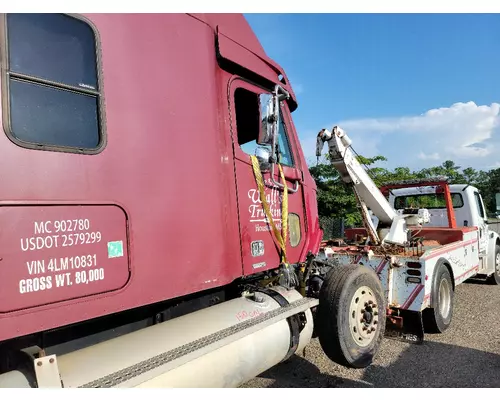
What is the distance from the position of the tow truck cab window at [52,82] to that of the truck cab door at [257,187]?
1125 mm

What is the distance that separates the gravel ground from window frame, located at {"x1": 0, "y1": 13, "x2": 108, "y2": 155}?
2.86m

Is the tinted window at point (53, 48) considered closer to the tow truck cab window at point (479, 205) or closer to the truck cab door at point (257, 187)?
the truck cab door at point (257, 187)

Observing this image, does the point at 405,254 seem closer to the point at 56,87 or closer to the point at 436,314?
the point at 436,314

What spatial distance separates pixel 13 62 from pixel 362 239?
235 inches

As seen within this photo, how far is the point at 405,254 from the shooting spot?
5668 millimetres

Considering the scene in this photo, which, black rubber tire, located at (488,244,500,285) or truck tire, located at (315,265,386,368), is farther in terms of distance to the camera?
black rubber tire, located at (488,244,500,285)

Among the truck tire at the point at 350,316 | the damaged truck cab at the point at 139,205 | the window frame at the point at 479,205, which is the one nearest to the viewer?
the damaged truck cab at the point at 139,205

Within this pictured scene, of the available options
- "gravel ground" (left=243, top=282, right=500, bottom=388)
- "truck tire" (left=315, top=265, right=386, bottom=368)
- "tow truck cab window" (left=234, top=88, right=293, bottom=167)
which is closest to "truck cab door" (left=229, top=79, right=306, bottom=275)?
"tow truck cab window" (left=234, top=88, right=293, bottom=167)

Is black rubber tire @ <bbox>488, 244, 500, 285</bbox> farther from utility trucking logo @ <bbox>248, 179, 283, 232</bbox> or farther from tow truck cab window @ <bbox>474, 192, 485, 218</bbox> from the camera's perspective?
utility trucking logo @ <bbox>248, 179, 283, 232</bbox>

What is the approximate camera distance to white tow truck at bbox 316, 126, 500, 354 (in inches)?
199

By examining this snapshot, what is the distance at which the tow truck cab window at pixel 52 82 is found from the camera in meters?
1.93

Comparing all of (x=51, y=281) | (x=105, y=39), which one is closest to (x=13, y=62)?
(x=105, y=39)

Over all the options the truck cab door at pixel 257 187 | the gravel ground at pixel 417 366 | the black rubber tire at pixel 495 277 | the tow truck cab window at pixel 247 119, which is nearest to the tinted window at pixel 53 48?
the truck cab door at pixel 257 187

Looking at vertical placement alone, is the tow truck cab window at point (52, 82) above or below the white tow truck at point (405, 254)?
above
